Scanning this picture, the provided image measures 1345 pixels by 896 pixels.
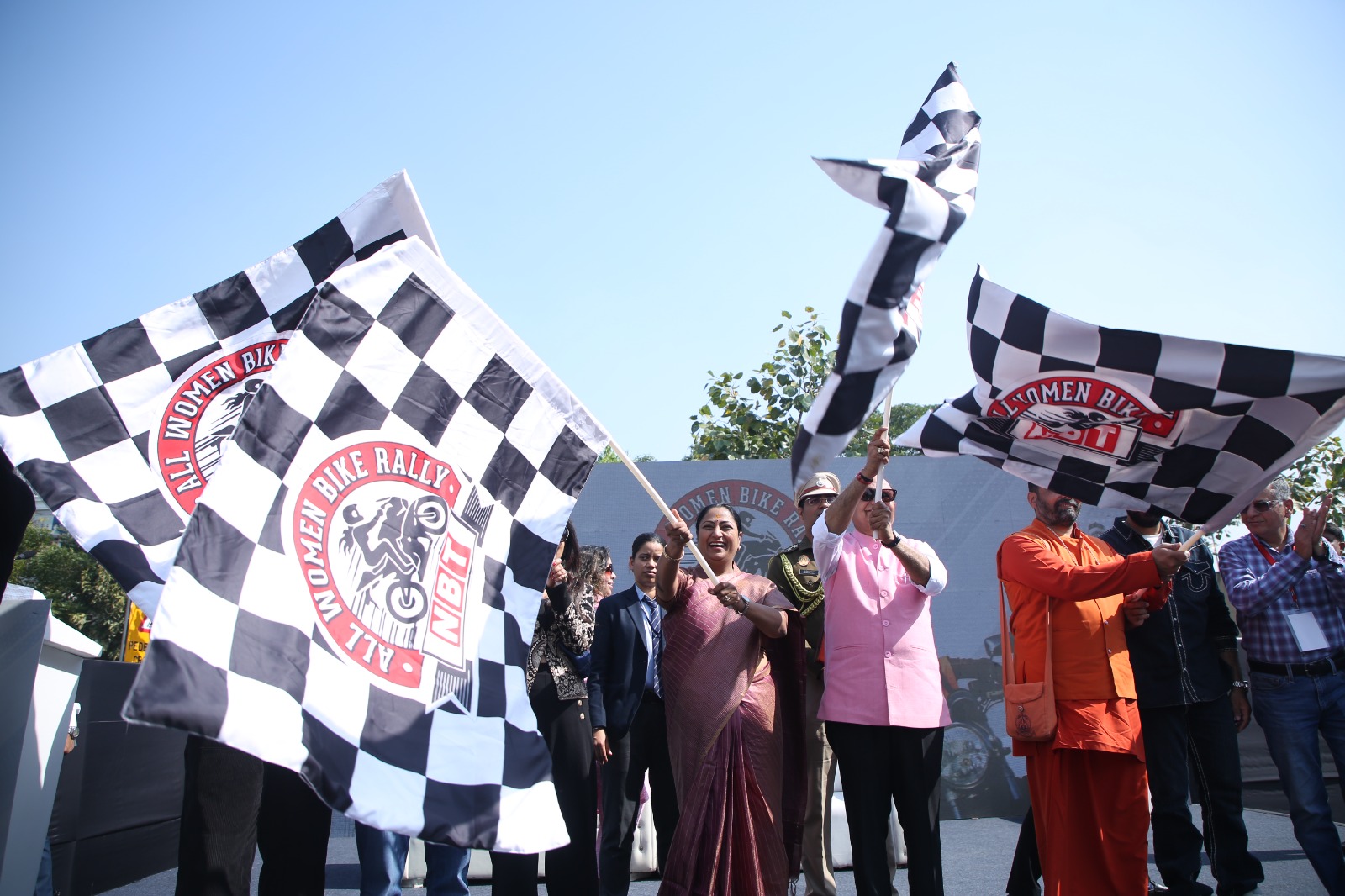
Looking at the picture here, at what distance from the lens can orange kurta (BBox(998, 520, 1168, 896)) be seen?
3729 mm

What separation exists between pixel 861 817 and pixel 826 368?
7.60m

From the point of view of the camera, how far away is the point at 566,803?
3.77m

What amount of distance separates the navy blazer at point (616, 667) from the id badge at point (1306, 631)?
2.94 metres

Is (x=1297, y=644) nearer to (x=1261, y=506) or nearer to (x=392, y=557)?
(x=1261, y=506)

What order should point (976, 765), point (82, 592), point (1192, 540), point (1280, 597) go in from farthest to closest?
point (82, 592) < point (976, 765) < point (1280, 597) < point (1192, 540)

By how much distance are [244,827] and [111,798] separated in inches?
103

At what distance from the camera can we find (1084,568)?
12.4 ft

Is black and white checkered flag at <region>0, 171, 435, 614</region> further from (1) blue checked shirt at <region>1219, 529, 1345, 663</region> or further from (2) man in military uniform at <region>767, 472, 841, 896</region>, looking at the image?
(1) blue checked shirt at <region>1219, 529, 1345, 663</region>

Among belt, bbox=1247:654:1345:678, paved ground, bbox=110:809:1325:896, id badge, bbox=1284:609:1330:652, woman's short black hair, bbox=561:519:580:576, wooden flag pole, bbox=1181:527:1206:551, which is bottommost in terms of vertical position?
paved ground, bbox=110:809:1325:896

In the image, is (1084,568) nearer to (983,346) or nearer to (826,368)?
(983,346)

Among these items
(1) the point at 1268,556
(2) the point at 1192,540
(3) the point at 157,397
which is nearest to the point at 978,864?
(1) the point at 1268,556

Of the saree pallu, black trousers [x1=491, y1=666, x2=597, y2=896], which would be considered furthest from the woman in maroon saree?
black trousers [x1=491, y1=666, x2=597, y2=896]

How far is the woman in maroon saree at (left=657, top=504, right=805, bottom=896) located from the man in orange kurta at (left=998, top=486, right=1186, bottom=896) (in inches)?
38.5

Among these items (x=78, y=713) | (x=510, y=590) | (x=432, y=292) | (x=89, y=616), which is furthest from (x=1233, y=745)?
(x=89, y=616)
